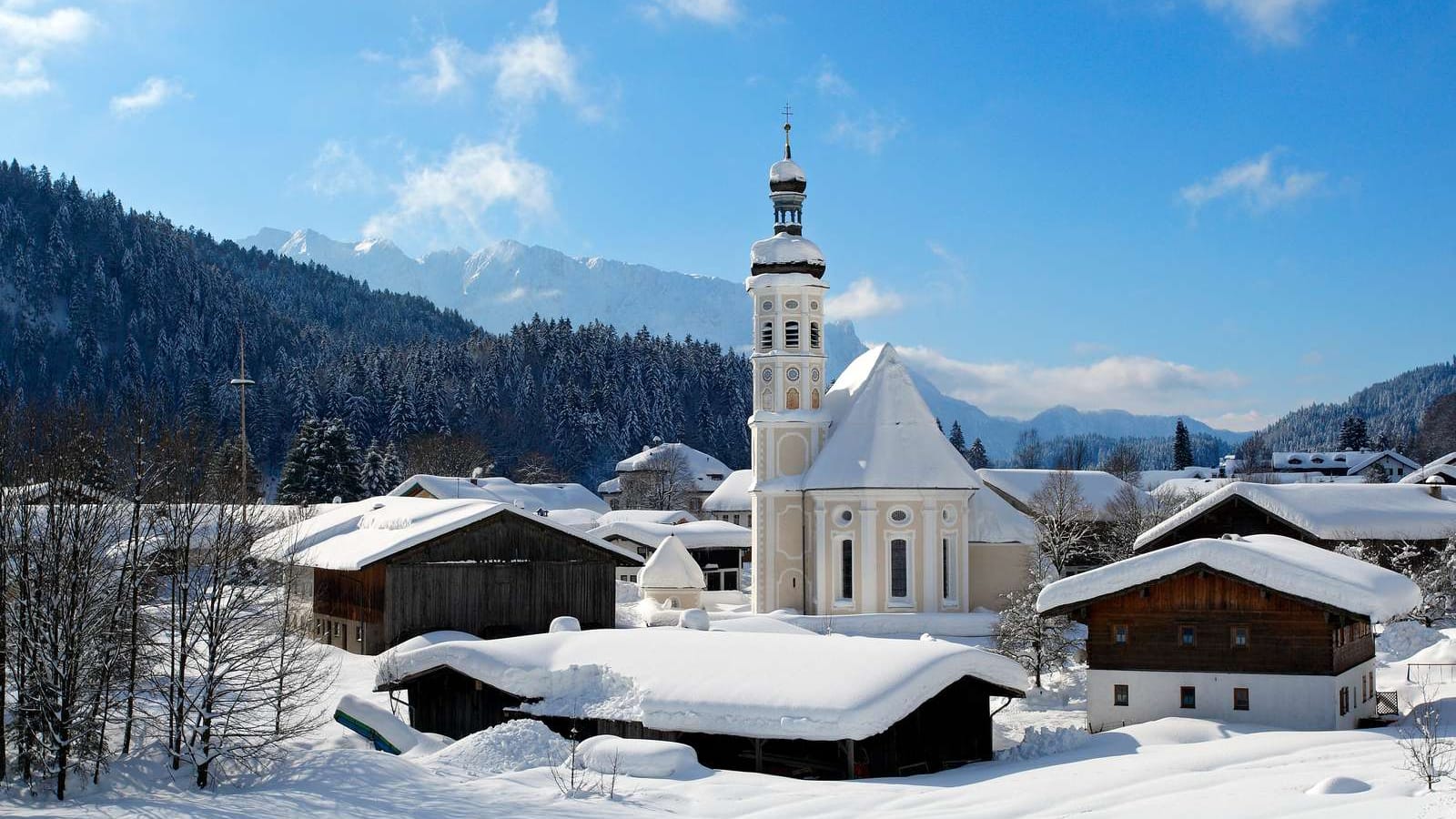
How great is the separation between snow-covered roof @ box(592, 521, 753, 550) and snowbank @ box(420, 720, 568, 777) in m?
44.2

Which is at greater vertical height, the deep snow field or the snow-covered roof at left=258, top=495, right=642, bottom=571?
the snow-covered roof at left=258, top=495, right=642, bottom=571

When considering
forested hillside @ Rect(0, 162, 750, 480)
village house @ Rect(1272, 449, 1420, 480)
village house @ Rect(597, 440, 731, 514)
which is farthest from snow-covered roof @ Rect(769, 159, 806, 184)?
village house @ Rect(1272, 449, 1420, 480)

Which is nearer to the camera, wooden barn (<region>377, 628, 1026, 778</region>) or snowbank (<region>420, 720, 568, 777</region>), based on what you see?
snowbank (<region>420, 720, 568, 777</region>)

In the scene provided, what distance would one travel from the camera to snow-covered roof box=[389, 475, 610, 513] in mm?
74375

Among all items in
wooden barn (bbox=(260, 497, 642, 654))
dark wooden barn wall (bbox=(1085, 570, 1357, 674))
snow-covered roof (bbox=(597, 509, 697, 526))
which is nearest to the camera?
dark wooden barn wall (bbox=(1085, 570, 1357, 674))

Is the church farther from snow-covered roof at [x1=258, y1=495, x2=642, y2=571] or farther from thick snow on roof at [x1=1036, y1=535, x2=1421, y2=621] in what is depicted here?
thick snow on roof at [x1=1036, y1=535, x2=1421, y2=621]

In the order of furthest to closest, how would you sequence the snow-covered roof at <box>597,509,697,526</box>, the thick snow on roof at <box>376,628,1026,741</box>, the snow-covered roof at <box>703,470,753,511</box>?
1. the snow-covered roof at <box>703,470,753,511</box>
2. the snow-covered roof at <box>597,509,697,526</box>
3. the thick snow on roof at <box>376,628,1026,741</box>

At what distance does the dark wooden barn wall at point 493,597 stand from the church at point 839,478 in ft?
31.2

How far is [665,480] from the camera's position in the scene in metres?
108

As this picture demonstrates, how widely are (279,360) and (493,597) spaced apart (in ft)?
396

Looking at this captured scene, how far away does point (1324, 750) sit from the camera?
70.9 ft

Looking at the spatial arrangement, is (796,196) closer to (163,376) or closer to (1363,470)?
(1363,470)

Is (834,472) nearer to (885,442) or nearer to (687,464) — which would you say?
(885,442)

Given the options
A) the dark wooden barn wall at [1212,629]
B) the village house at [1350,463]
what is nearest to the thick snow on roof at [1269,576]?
the dark wooden barn wall at [1212,629]
